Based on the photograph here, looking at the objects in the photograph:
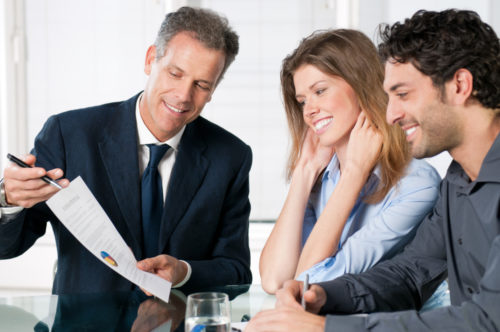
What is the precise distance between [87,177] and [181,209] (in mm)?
377

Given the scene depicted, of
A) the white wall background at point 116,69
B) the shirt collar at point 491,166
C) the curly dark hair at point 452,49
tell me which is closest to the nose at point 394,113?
the curly dark hair at point 452,49

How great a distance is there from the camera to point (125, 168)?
2357mm

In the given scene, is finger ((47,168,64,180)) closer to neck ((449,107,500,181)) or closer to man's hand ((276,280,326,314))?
man's hand ((276,280,326,314))

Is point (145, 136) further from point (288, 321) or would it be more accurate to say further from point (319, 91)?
point (288, 321)

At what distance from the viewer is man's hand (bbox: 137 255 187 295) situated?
1.96m

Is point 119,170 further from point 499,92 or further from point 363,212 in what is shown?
point 499,92

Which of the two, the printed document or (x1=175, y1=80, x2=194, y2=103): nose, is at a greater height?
(x1=175, y1=80, x2=194, y2=103): nose

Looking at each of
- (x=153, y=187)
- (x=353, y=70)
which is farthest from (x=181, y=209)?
(x=353, y=70)

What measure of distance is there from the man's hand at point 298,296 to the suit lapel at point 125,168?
818 mm

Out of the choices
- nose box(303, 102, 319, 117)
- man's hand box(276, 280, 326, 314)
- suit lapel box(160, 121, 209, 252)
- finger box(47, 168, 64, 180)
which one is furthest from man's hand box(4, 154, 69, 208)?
nose box(303, 102, 319, 117)

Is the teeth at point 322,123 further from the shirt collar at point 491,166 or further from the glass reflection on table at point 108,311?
the shirt collar at point 491,166

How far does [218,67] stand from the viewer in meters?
2.38

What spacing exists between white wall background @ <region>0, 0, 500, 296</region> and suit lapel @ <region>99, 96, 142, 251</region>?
92.2 inches

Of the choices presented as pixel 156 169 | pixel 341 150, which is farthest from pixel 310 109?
pixel 156 169
